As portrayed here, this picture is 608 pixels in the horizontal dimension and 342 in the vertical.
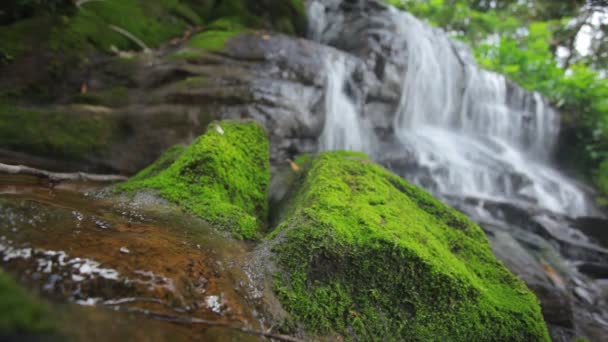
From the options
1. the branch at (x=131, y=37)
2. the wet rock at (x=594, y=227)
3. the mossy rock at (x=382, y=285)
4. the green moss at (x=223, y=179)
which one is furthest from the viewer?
the wet rock at (x=594, y=227)

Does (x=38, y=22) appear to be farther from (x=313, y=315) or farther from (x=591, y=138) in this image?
(x=591, y=138)

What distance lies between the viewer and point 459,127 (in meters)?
12.5

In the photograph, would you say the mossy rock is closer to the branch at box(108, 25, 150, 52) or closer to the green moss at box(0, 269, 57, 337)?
the green moss at box(0, 269, 57, 337)

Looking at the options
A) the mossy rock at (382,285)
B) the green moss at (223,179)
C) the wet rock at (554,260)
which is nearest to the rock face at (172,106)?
the green moss at (223,179)

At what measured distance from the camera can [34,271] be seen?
3.73 ft

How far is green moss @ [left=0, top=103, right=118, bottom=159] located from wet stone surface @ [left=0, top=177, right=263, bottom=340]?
288 centimetres

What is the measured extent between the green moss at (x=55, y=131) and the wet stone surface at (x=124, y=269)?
2883 millimetres

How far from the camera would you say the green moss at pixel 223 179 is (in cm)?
230

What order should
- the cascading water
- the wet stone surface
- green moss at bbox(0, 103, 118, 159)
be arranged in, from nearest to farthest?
the wet stone surface < green moss at bbox(0, 103, 118, 159) < the cascading water

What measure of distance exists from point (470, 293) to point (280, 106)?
14.7 ft

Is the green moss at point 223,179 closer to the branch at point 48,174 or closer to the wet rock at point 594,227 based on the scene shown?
the branch at point 48,174

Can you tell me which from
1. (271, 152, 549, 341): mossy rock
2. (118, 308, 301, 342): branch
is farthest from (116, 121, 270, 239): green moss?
(118, 308, 301, 342): branch

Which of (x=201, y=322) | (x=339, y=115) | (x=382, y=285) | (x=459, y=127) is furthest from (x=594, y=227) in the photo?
(x=201, y=322)

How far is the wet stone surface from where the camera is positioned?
113 cm
